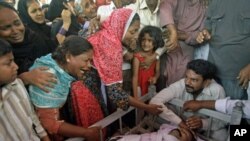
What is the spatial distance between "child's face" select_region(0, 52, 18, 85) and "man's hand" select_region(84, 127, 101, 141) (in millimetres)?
539

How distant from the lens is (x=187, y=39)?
2154 mm

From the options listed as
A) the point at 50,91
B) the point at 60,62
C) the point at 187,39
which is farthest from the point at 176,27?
the point at 50,91

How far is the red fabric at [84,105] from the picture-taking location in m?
1.47

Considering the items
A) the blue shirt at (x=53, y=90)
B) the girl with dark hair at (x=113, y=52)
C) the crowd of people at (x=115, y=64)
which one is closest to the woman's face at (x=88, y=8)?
the crowd of people at (x=115, y=64)

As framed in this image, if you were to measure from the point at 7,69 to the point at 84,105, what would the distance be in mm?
565

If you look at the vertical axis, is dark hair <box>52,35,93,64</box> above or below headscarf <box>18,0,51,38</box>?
below

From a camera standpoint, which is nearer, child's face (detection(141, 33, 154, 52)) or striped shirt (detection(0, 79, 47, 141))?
striped shirt (detection(0, 79, 47, 141))

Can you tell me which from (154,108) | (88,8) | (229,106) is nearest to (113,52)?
(154,108)

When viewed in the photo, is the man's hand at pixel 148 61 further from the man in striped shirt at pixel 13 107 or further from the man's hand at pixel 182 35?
the man in striped shirt at pixel 13 107

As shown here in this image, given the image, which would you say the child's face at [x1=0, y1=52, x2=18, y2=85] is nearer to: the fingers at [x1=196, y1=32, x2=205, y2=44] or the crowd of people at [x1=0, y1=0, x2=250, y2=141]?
the crowd of people at [x1=0, y1=0, x2=250, y2=141]

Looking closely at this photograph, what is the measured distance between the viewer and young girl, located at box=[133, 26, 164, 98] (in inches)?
83.2

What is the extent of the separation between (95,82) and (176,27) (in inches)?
41.3

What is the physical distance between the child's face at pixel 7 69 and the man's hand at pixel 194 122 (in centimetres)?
127

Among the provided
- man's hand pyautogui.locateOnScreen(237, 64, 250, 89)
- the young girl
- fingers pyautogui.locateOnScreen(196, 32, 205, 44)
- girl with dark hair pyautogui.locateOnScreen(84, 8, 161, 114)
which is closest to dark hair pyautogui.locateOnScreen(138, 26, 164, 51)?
the young girl
